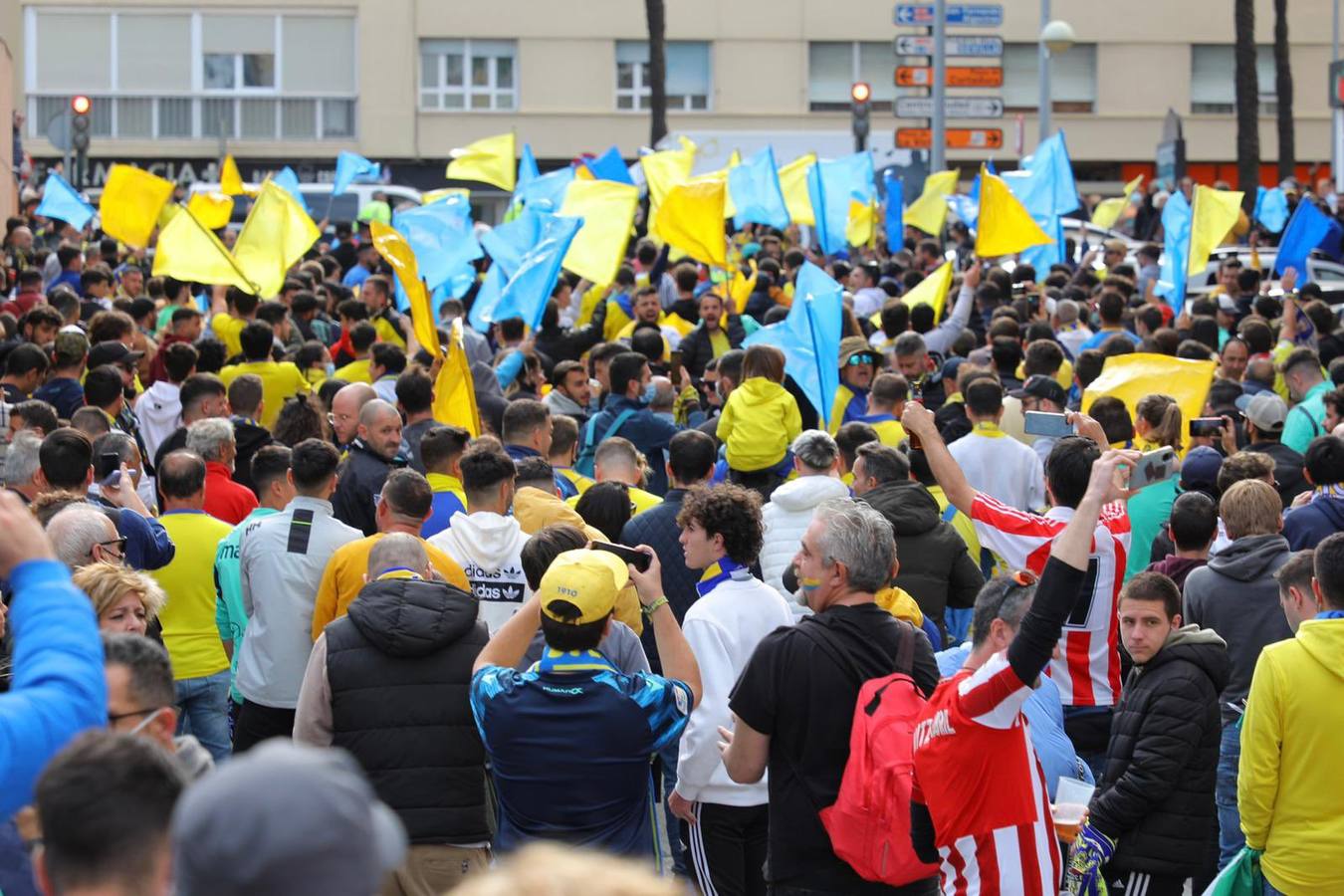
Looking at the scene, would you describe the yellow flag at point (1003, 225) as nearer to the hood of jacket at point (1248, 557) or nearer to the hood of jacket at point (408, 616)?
the hood of jacket at point (1248, 557)

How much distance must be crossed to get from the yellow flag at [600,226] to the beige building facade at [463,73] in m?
30.1

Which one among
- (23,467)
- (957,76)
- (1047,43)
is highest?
(1047,43)

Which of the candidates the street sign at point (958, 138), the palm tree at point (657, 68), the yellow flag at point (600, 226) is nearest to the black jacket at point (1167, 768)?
the yellow flag at point (600, 226)

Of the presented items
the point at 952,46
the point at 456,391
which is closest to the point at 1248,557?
the point at 456,391

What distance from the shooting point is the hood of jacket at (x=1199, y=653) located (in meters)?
5.52

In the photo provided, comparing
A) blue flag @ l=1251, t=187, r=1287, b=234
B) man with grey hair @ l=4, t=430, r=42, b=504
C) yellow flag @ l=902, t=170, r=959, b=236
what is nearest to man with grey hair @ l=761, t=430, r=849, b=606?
man with grey hair @ l=4, t=430, r=42, b=504

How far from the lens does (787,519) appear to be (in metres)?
7.20

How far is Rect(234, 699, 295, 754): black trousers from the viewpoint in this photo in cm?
643

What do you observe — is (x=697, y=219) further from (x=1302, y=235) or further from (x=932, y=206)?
(x=932, y=206)

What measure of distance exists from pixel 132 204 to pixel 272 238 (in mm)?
3671

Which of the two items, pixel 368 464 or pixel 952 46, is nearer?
pixel 368 464

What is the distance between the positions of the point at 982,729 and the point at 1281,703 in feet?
3.52

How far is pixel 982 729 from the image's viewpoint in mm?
4340

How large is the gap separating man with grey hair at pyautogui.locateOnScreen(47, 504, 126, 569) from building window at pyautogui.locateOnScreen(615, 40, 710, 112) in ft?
130
